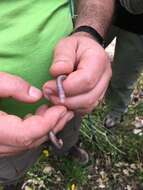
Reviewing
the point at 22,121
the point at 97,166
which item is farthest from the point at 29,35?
the point at 97,166

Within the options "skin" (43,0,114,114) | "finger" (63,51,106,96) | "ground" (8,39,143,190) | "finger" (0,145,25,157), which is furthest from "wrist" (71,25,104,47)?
"ground" (8,39,143,190)

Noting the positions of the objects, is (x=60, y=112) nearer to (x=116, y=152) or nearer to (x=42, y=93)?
(x=42, y=93)

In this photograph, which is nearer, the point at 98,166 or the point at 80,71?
the point at 80,71

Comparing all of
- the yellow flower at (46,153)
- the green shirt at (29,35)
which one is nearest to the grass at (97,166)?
the yellow flower at (46,153)

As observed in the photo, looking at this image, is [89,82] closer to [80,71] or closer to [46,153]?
[80,71]

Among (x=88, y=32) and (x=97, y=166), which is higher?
(x=88, y=32)

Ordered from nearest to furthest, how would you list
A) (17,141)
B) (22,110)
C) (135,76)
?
1. (17,141)
2. (22,110)
3. (135,76)

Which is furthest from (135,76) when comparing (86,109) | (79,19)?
(86,109)

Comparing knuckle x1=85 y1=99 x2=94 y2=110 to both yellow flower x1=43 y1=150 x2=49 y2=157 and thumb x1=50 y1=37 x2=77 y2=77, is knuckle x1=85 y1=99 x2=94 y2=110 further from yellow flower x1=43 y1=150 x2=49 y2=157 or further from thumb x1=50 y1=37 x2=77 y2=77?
yellow flower x1=43 y1=150 x2=49 y2=157
